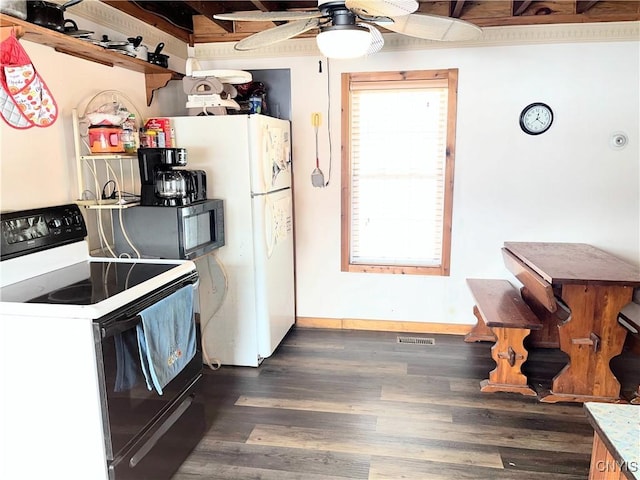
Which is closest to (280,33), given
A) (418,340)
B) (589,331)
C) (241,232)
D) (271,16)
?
(271,16)

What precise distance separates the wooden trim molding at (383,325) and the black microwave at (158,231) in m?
1.62

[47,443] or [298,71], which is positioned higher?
[298,71]

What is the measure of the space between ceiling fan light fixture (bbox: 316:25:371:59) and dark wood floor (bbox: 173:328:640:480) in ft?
6.33

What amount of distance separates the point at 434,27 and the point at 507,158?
69.5 inches

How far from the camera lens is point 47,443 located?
176 centimetres

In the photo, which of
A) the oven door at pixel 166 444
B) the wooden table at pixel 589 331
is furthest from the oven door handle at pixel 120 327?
the wooden table at pixel 589 331

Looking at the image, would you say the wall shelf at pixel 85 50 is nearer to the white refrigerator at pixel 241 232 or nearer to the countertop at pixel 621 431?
the white refrigerator at pixel 241 232

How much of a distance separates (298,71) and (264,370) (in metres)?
2.33

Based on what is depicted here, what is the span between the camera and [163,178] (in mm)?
2605

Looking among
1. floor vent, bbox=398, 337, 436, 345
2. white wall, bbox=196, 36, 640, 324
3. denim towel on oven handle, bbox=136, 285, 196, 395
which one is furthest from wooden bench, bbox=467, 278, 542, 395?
denim towel on oven handle, bbox=136, 285, 196, 395

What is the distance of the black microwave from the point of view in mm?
2586

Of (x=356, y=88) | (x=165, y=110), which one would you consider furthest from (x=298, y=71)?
(x=165, y=110)

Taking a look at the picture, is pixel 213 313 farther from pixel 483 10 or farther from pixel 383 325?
pixel 483 10

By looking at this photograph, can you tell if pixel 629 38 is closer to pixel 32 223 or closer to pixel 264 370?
pixel 264 370
